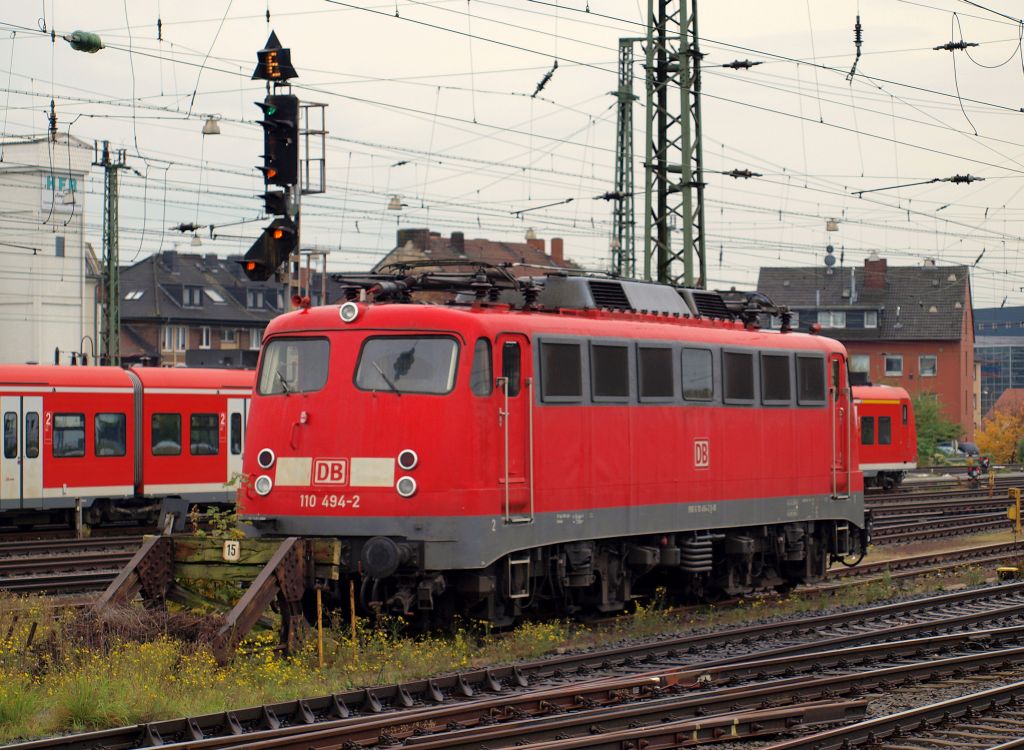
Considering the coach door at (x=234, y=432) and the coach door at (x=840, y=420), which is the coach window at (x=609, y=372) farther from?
the coach door at (x=234, y=432)

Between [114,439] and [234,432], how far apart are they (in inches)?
116

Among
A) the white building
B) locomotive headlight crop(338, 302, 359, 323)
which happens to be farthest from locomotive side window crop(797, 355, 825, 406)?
the white building

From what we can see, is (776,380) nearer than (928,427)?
Yes

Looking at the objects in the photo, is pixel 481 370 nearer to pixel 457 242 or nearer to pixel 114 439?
pixel 114 439

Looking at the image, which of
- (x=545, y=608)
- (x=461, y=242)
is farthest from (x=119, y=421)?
(x=461, y=242)

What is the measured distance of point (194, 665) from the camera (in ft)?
41.8

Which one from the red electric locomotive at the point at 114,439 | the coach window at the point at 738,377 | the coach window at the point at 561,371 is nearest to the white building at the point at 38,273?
the red electric locomotive at the point at 114,439

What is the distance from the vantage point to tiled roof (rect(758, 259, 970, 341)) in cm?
8606

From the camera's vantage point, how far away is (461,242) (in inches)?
3339

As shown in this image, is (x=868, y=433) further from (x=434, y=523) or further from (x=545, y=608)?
(x=434, y=523)

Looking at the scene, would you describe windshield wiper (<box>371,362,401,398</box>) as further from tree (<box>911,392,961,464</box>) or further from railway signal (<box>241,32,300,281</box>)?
tree (<box>911,392,961,464</box>)

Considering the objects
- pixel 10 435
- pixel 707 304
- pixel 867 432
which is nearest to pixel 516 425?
pixel 707 304

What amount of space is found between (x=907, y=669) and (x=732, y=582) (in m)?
5.89

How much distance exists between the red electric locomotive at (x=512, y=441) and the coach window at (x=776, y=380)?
8 cm
